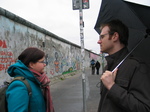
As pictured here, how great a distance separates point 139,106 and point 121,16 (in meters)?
1.17

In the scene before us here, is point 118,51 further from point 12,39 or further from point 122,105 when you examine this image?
point 12,39

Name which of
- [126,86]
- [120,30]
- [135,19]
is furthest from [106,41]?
[126,86]

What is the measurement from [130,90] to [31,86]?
1089 mm

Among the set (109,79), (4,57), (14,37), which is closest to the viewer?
(109,79)

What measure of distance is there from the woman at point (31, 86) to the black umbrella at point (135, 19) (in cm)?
112

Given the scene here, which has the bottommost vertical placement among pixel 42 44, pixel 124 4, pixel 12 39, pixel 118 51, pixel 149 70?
pixel 42 44

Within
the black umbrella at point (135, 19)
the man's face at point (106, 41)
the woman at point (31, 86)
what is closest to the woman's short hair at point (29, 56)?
the woman at point (31, 86)

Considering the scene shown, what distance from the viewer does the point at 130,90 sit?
4.70 ft

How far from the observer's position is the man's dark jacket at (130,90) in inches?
53.4

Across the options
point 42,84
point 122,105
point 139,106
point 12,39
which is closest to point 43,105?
point 42,84

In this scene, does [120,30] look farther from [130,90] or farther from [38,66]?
[38,66]

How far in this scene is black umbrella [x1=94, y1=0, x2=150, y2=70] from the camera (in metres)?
1.75

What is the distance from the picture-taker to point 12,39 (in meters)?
7.56

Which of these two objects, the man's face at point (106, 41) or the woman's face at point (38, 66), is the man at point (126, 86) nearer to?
the man's face at point (106, 41)
